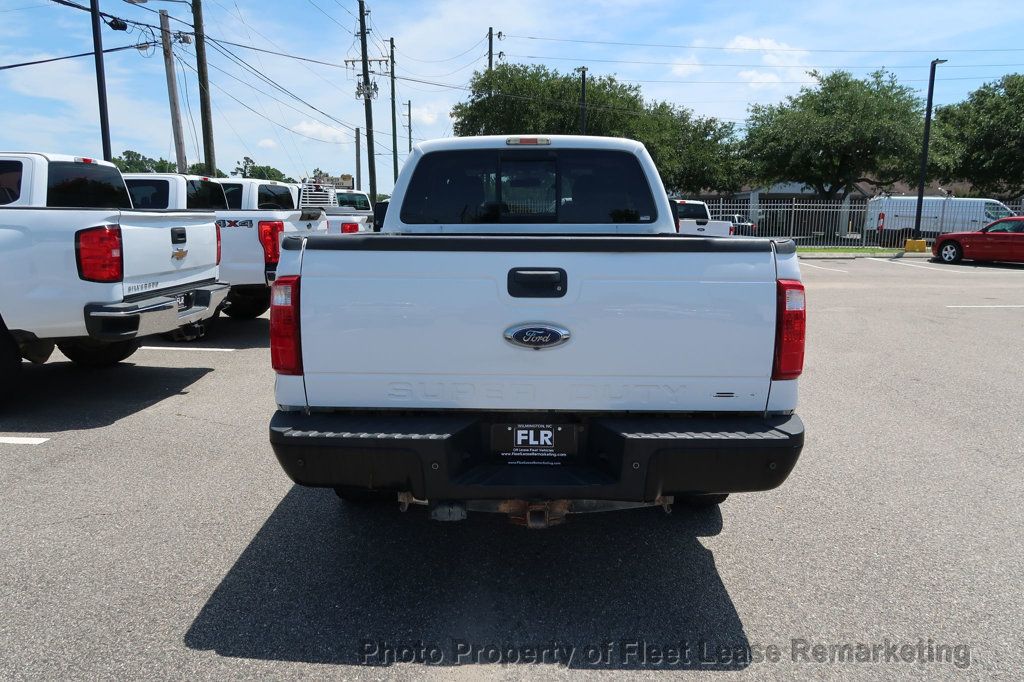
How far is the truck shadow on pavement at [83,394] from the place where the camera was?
5973mm

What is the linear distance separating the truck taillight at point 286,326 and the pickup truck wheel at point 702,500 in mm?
2151

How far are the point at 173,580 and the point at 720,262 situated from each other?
2921mm

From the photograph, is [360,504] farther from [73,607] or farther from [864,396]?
[864,396]

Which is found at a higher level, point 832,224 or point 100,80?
point 100,80

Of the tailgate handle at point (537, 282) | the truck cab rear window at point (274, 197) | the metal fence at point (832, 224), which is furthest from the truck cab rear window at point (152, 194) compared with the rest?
the metal fence at point (832, 224)

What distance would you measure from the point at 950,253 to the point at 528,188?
22.8 m

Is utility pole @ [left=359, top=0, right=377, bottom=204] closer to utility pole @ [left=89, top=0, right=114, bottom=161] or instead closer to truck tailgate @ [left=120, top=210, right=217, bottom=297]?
utility pole @ [left=89, top=0, right=114, bottom=161]

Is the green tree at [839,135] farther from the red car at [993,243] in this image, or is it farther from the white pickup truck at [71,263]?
the white pickup truck at [71,263]

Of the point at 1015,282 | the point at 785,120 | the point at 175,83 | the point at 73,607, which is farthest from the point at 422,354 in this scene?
the point at 785,120

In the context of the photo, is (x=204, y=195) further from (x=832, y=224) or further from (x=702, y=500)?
(x=832, y=224)

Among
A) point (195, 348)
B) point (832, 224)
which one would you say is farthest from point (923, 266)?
point (195, 348)

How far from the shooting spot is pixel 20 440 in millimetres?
5492

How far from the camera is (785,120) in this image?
36438 mm

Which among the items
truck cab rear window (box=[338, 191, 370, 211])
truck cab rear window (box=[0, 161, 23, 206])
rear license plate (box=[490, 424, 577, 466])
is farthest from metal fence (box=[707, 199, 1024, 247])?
rear license plate (box=[490, 424, 577, 466])
